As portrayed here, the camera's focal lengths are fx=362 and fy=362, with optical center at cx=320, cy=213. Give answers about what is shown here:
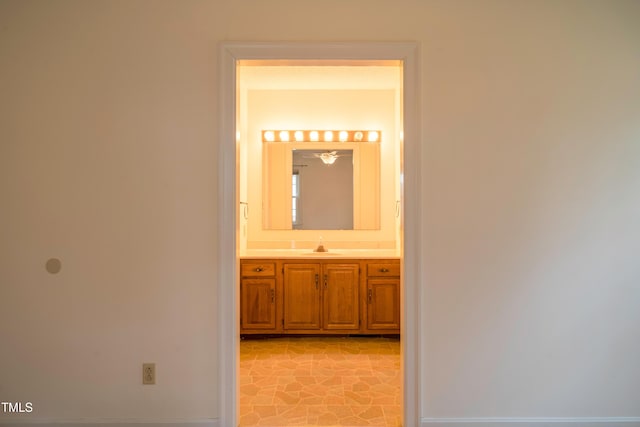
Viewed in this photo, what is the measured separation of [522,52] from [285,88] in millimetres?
2550

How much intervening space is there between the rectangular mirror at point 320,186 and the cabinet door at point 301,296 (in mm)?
683

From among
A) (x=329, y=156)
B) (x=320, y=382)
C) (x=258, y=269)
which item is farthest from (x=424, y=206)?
(x=329, y=156)

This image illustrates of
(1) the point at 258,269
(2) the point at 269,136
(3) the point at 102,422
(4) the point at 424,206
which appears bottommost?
(3) the point at 102,422

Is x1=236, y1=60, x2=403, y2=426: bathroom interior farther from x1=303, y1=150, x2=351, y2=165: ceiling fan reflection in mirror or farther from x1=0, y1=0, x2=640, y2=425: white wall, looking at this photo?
x1=0, y1=0, x2=640, y2=425: white wall

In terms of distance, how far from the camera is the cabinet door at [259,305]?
11.2 ft

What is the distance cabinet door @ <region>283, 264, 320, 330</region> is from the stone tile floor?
203mm

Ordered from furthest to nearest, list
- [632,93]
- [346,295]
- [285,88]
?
[285,88], [346,295], [632,93]

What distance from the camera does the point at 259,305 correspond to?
3410mm

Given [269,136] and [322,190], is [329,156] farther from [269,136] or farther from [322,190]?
[269,136]

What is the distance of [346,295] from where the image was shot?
342 centimetres

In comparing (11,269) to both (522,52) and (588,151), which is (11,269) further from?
(588,151)

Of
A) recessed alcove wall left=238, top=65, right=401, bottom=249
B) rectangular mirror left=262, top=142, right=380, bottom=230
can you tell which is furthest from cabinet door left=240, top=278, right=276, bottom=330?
rectangular mirror left=262, top=142, right=380, bottom=230

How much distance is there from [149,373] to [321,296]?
176 centimetres

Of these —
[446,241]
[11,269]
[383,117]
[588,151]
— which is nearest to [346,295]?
[446,241]
